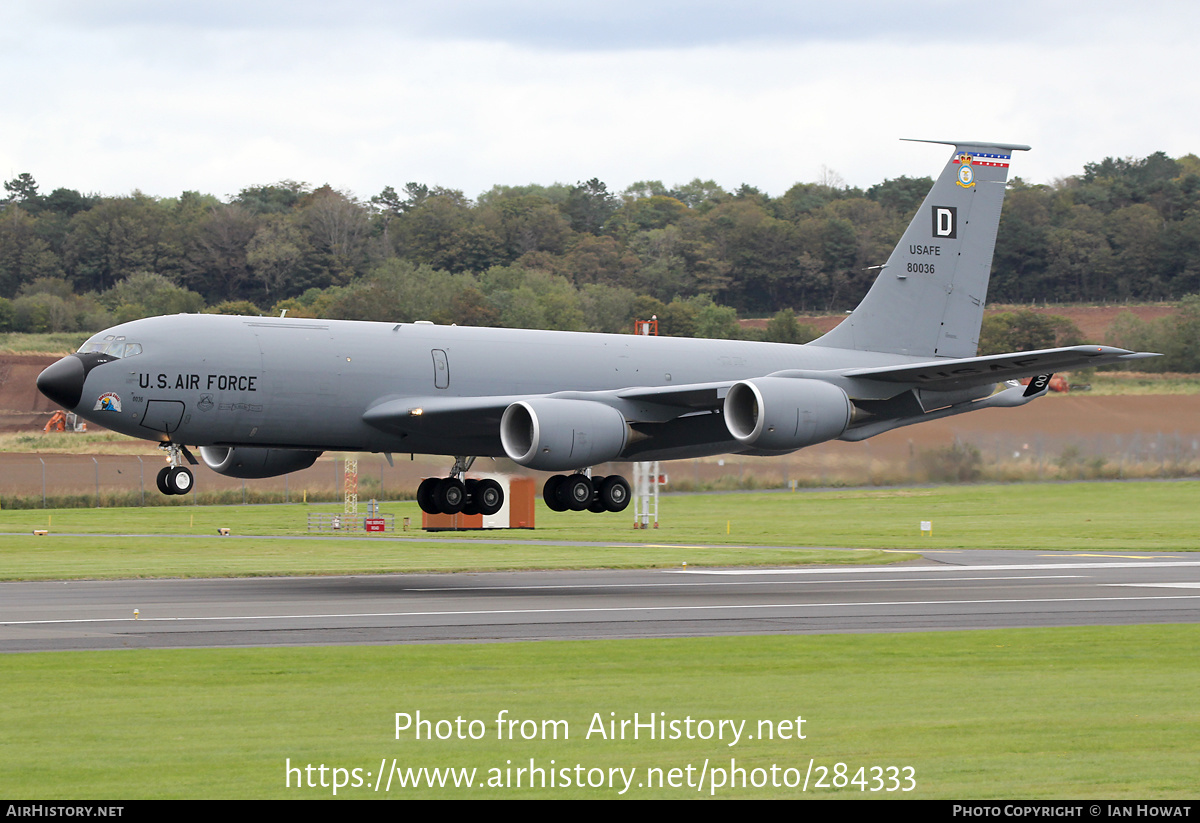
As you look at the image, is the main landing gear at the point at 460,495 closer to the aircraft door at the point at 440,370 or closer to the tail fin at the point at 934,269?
the aircraft door at the point at 440,370

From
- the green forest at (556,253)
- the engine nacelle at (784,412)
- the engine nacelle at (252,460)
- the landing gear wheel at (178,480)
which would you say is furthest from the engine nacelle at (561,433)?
the green forest at (556,253)

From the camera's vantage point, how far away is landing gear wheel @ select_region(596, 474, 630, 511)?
128 ft

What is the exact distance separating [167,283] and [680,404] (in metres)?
104

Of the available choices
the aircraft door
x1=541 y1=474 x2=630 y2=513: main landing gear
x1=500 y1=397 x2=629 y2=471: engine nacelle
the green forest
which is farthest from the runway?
the green forest

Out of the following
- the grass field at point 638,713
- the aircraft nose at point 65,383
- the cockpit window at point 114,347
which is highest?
the cockpit window at point 114,347

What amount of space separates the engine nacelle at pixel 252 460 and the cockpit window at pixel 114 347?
6131mm

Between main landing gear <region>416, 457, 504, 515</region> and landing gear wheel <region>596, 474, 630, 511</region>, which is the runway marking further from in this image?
main landing gear <region>416, 457, 504, 515</region>

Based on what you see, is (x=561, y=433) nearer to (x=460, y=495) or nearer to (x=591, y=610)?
(x=591, y=610)

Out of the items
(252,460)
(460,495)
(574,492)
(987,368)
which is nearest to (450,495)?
(460,495)

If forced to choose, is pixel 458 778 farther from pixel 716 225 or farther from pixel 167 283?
pixel 716 225

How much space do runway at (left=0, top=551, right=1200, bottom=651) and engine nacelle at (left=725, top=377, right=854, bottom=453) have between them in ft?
12.3

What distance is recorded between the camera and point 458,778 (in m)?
13.7

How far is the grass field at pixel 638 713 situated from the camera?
44.7 ft
